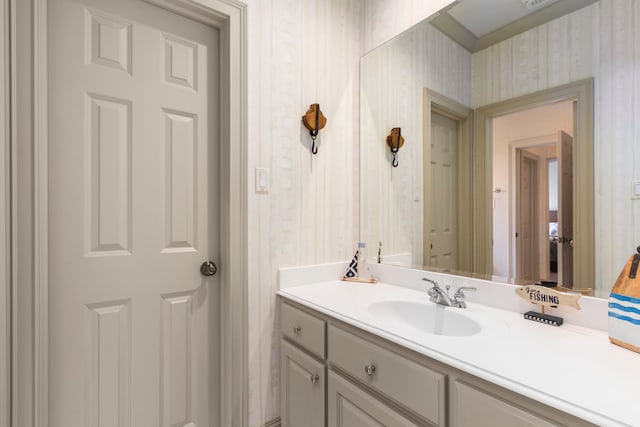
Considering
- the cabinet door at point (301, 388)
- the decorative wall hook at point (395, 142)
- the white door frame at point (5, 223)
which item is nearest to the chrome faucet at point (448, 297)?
A: the cabinet door at point (301, 388)

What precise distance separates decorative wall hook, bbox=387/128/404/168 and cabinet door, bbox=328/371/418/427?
1144mm

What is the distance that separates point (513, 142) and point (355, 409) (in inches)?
47.7

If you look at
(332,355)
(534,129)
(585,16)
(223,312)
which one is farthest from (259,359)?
(585,16)

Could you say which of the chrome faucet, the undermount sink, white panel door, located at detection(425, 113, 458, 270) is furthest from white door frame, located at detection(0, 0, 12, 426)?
white panel door, located at detection(425, 113, 458, 270)

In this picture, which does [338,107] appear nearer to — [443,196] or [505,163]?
[443,196]

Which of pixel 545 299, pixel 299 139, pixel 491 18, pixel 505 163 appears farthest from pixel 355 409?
pixel 491 18

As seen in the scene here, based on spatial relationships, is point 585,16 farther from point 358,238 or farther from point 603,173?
point 358,238

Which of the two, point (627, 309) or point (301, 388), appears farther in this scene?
point (301, 388)

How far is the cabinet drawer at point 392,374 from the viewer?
33.7 inches

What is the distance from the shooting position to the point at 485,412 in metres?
0.75

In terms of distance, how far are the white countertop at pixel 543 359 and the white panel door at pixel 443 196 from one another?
325 mm

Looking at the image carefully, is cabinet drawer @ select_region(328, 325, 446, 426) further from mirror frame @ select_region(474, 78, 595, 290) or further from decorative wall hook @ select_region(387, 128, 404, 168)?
decorative wall hook @ select_region(387, 128, 404, 168)

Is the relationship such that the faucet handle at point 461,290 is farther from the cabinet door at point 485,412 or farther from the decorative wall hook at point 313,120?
the decorative wall hook at point 313,120

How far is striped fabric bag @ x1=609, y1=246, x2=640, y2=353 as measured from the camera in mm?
848
